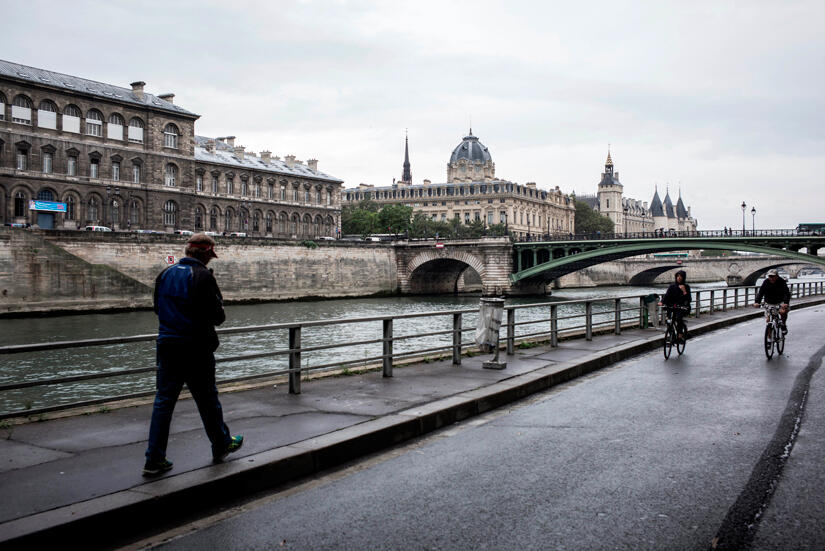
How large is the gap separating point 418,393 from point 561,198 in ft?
493

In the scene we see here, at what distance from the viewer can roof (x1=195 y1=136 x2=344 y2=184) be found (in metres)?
73.8

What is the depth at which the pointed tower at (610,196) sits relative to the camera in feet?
633

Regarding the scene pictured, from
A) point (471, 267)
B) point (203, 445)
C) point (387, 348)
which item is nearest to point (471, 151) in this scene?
point (471, 267)

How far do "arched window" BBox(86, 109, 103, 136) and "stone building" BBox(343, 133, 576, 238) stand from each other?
265 feet

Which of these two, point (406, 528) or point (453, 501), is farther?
point (453, 501)

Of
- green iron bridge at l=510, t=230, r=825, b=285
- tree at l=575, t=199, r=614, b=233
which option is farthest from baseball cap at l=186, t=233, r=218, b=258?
tree at l=575, t=199, r=614, b=233

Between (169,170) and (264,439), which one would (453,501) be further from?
(169,170)

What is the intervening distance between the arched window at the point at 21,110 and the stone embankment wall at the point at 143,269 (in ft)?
48.7

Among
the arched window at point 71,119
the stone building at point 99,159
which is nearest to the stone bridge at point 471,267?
the stone building at point 99,159

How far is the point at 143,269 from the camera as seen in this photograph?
150 feet

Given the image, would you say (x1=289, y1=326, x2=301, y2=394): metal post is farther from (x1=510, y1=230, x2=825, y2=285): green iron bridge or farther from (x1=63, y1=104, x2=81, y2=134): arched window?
(x1=63, y1=104, x2=81, y2=134): arched window

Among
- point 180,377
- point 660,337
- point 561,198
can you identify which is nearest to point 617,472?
point 180,377

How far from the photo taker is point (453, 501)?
5.13m

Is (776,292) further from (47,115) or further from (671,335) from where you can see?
(47,115)
